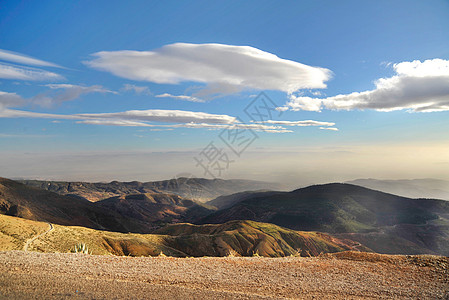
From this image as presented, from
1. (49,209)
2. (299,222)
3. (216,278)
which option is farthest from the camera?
(299,222)

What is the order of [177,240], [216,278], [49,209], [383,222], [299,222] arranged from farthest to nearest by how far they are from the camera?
[299,222]
[383,222]
[49,209]
[177,240]
[216,278]

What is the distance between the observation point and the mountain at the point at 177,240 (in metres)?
45.9

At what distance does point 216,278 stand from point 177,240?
2915 inches

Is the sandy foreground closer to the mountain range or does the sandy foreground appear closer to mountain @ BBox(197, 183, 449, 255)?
the mountain range

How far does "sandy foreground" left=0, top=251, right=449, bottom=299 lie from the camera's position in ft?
34.3

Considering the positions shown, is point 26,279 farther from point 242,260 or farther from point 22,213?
point 22,213

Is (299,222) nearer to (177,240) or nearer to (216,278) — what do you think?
(177,240)

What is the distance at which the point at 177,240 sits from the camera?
8219cm

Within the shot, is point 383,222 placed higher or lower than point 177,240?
lower

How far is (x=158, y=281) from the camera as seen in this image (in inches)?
473

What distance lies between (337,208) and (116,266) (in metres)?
194

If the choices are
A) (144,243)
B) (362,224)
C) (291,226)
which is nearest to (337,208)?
(362,224)

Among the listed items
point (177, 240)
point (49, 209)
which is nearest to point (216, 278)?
point (177, 240)

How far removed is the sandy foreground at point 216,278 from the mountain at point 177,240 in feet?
19.5
